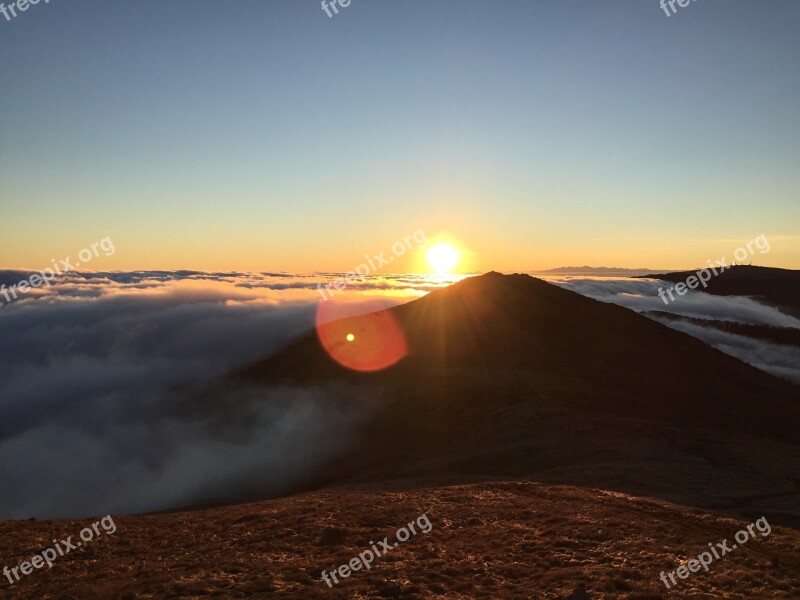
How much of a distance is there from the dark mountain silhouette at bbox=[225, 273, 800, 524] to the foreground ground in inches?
121

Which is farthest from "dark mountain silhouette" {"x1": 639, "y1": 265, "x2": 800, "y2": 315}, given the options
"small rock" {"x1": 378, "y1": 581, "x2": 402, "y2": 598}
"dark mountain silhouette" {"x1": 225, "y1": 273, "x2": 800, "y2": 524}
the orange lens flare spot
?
"small rock" {"x1": 378, "y1": 581, "x2": 402, "y2": 598}

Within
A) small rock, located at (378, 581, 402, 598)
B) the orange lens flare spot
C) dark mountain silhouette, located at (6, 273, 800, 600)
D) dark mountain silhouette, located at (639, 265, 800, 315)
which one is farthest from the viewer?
dark mountain silhouette, located at (639, 265, 800, 315)

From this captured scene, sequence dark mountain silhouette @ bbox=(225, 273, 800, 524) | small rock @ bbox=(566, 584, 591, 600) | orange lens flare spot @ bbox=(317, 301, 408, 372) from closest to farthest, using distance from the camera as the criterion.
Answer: small rock @ bbox=(566, 584, 591, 600) < dark mountain silhouette @ bbox=(225, 273, 800, 524) < orange lens flare spot @ bbox=(317, 301, 408, 372)

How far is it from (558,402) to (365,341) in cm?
2076

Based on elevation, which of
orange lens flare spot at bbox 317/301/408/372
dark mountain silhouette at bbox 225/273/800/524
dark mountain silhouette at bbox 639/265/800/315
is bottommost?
dark mountain silhouette at bbox 639/265/800/315

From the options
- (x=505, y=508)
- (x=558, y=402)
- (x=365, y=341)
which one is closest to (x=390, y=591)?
(x=505, y=508)

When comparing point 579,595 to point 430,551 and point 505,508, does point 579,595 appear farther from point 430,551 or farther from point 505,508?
point 505,508

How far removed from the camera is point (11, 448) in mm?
65562

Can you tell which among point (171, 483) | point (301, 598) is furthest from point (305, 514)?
point (171, 483)

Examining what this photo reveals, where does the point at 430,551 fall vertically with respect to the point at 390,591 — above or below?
below

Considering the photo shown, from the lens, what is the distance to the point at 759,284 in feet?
409

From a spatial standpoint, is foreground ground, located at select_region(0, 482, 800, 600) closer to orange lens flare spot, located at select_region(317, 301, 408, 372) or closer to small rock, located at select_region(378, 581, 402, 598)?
small rock, located at select_region(378, 581, 402, 598)

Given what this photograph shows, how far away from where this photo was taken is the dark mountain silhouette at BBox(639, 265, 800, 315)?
114938 millimetres

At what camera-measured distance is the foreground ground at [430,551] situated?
308 inches
